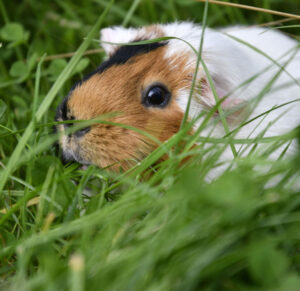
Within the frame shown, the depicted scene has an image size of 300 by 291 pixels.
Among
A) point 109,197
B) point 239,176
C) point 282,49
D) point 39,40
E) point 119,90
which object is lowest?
point 239,176

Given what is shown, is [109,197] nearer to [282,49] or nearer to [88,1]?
[282,49]

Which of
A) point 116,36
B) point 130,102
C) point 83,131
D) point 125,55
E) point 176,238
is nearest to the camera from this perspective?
point 176,238

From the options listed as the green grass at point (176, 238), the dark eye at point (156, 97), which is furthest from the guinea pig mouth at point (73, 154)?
the dark eye at point (156, 97)

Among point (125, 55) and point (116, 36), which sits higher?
point (116, 36)

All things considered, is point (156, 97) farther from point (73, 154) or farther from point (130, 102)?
point (73, 154)

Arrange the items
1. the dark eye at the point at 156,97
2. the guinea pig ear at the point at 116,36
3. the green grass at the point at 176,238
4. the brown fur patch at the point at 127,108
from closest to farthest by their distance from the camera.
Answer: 1. the green grass at the point at 176,238
2. the brown fur patch at the point at 127,108
3. the dark eye at the point at 156,97
4. the guinea pig ear at the point at 116,36

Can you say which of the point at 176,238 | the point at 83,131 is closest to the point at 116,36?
the point at 83,131

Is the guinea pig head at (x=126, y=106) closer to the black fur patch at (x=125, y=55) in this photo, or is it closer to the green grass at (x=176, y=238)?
the black fur patch at (x=125, y=55)

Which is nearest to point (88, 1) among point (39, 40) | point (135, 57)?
point (39, 40)
